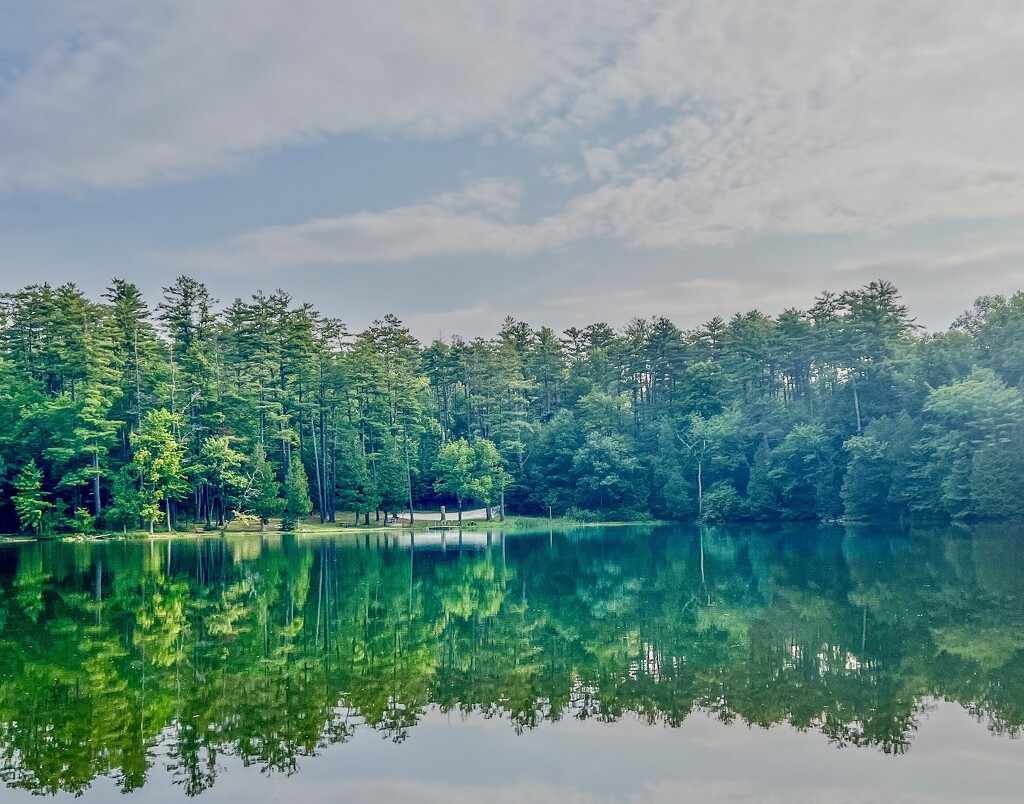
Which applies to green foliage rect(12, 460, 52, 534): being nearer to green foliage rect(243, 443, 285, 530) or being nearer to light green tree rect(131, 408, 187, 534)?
light green tree rect(131, 408, 187, 534)

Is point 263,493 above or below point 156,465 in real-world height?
below

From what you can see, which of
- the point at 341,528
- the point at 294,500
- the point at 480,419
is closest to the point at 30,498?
the point at 294,500

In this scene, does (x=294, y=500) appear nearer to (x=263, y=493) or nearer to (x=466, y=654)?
(x=263, y=493)

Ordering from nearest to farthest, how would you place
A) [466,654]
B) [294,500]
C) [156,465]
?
[466,654] → [156,465] → [294,500]

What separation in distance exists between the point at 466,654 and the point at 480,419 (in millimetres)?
59054

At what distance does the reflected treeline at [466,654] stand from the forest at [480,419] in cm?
2477

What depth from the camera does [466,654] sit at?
1442 cm

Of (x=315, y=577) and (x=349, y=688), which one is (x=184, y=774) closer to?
(x=349, y=688)

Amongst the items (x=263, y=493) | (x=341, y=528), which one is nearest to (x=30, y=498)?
(x=263, y=493)

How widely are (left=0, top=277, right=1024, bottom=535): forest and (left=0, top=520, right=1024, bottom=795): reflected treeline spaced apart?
24.8 meters

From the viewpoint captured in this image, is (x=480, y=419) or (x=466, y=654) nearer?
(x=466, y=654)

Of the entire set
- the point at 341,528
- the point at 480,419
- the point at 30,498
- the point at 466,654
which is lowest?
the point at 341,528

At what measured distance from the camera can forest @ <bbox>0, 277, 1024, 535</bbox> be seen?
50.7 m

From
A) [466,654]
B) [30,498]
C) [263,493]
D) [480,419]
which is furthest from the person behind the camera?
[480,419]
